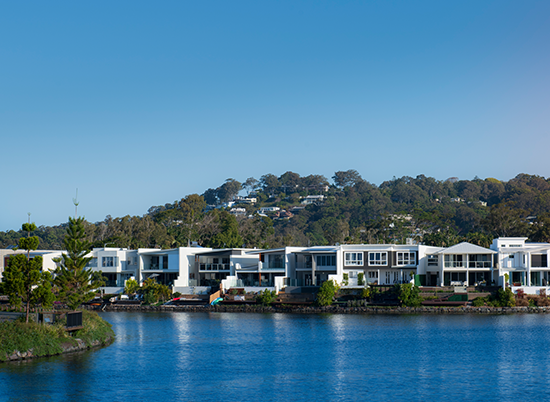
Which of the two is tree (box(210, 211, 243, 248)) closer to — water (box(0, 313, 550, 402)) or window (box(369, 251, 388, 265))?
window (box(369, 251, 388, 265))

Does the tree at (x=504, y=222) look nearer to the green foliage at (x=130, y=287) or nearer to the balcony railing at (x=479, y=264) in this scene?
the balcony railing at (x=479, y=264)

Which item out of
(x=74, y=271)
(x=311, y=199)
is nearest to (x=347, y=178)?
(x=311, y=199)

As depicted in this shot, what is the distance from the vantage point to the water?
2375 cm

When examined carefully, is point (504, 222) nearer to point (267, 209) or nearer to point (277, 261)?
point (277, 261)

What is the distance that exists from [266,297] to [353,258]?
10.1 m

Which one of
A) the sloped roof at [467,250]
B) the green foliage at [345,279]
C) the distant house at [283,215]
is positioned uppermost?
the distant house at [283,215]

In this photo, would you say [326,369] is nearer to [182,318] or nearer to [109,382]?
[109,382]

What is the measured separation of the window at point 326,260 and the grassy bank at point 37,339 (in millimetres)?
32444

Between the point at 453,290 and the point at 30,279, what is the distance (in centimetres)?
3745

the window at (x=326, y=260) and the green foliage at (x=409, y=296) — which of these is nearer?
the green foliage at (x=409, y=296)

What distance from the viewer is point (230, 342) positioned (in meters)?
36.6

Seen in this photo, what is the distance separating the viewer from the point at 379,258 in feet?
201

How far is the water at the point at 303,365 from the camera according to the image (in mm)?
23750

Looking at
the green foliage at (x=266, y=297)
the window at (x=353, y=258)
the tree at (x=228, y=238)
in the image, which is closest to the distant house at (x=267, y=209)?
the tree at (x=228, y=238)
